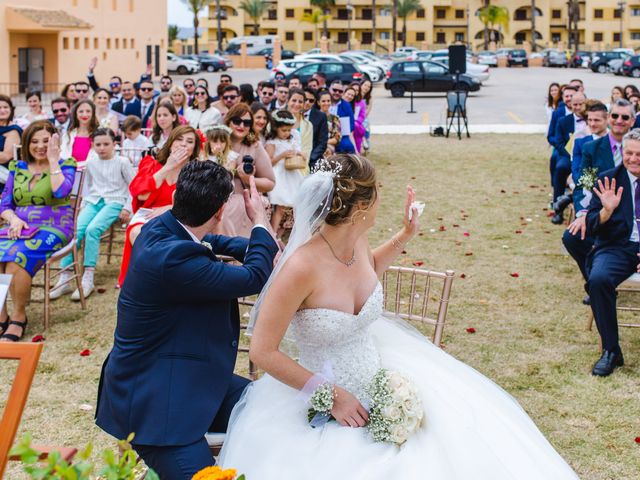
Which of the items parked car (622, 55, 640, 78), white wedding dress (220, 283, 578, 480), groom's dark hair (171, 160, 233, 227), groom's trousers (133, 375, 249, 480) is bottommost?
groom's trousers (133, 375, 249, 480)

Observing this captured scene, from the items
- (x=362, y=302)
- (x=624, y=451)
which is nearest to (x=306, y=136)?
(x=624, y=451)

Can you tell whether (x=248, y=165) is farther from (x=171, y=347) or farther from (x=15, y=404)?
(x=15, y=404)

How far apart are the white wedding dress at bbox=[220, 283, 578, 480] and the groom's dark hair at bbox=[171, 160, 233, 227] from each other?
54 centimetres

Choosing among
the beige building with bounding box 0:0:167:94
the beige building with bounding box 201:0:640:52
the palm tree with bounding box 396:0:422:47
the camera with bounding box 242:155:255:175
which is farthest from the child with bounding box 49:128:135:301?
the beige building with bounding box 201:0:640:52

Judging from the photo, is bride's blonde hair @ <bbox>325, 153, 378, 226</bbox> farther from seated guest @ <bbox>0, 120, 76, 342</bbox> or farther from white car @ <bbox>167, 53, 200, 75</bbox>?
white car @ <bbox>167, 53, 200, 75</bbox>

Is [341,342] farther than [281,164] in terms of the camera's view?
No

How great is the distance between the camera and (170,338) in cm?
329

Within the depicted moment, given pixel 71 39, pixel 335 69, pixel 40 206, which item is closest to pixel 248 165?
pixel 40 206

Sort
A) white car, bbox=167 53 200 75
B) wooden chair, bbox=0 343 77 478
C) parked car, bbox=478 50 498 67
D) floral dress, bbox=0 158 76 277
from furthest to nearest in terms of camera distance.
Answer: parked car, bbox=478 50 498 67, white car, bbox=167 53 200 75, floral dress, bbox=0 158 76 277, wooden chair, bbox=0 343 77 478

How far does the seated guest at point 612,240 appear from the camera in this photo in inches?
237

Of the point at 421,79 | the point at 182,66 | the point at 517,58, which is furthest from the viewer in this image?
the point at 517,58

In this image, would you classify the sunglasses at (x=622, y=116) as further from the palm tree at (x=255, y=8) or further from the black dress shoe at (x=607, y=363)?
the palm tree at (x=255, y=8)

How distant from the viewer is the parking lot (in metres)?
25.9

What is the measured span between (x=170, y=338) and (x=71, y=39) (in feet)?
130
